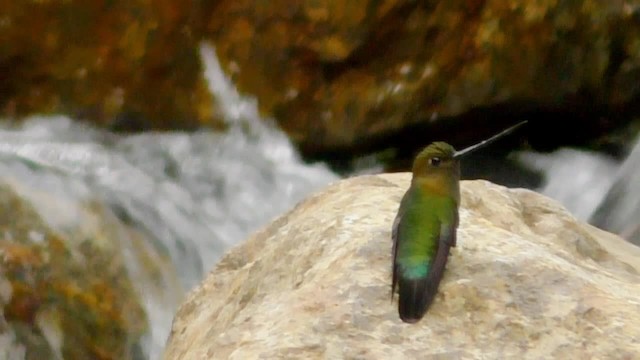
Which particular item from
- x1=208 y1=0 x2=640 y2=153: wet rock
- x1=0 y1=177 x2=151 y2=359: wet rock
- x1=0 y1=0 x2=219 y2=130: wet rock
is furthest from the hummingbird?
x1=0 y1=0 x2=219 y2=130: wet rock

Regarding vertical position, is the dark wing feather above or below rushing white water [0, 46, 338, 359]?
below

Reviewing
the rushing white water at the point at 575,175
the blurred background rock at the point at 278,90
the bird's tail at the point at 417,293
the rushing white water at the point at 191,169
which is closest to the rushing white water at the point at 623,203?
the blurred background rock at the point at 278,90

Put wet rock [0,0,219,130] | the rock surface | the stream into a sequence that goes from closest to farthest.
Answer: the rock surface
the stream
wet rock [0,0,219,130]

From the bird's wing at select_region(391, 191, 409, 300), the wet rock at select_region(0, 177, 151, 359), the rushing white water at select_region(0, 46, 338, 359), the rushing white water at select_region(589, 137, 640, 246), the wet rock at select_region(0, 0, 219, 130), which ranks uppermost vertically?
the wet rock at select_region(0, 0, 219, 130)

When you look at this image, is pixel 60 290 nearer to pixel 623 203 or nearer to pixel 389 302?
pixel 389 302

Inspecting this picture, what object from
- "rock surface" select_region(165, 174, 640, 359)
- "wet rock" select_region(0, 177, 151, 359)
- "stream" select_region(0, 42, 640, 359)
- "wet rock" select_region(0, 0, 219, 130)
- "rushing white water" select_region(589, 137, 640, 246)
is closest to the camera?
"rock surface" select_region(165, 174, 640, 359)

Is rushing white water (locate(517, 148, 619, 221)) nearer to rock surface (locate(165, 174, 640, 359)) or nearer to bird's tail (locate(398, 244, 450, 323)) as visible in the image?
rock surface (locate(165, 174, 640, 359))
